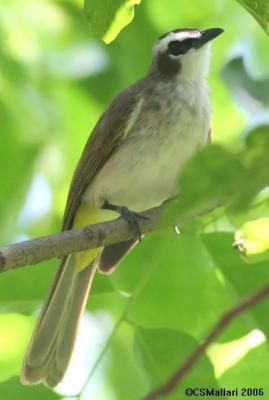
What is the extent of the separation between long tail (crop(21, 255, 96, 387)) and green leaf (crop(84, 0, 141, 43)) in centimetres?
136

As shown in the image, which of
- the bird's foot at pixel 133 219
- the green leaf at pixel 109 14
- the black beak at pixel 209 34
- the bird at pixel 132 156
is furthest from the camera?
the black beak at pixel 209 34

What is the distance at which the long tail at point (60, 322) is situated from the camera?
130 inches

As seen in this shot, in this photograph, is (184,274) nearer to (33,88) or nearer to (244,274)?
(244,274)

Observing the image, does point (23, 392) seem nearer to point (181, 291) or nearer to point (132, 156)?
point (181, 291)

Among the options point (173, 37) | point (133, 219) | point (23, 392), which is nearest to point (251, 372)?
point (23, 392)

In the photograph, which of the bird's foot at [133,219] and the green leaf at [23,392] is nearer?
the green leaf at [23,392]

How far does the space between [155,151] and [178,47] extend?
73cm

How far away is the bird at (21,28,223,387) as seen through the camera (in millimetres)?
3705

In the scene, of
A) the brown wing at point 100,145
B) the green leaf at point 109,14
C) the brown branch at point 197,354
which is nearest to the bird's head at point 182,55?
the brown wing at point 100,145

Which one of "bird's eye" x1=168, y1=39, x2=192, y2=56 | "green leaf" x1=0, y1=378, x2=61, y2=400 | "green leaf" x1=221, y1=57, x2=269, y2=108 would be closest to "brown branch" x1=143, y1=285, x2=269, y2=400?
"green leaf" x1=0, y1=378, x2=61, y2=400

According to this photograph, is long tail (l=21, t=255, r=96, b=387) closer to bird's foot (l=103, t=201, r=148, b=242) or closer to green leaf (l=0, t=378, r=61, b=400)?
bird's foot (l=103, t=201, r=148, b=242)

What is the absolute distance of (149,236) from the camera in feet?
10.7

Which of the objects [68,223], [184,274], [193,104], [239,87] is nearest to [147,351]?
[184,274]

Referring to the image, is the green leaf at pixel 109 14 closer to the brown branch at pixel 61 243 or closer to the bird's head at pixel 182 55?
the brown branch at pixel 61 243
